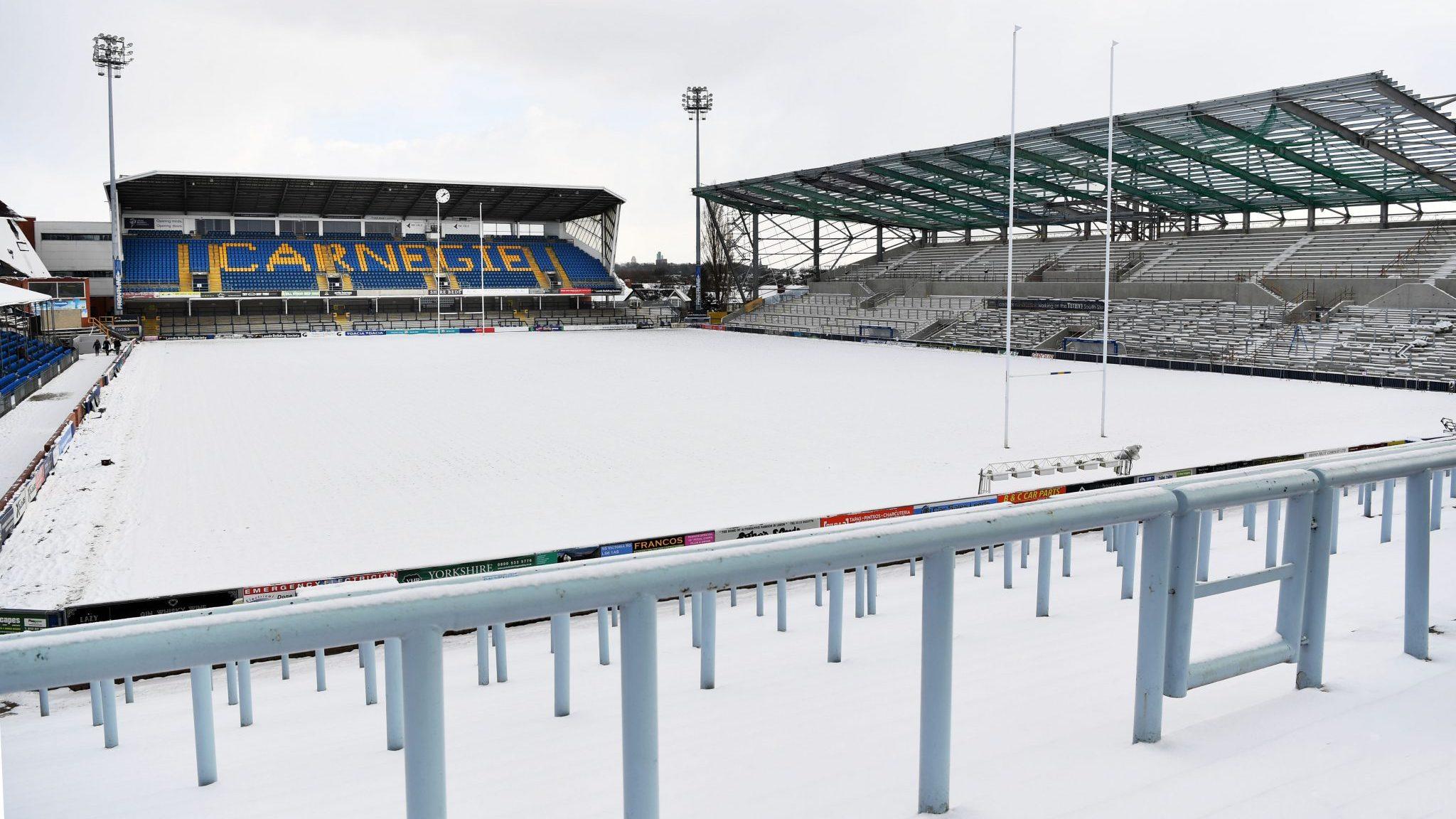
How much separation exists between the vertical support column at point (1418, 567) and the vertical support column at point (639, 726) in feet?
9.13

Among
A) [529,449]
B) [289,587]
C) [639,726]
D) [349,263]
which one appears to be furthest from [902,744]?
[349,263]

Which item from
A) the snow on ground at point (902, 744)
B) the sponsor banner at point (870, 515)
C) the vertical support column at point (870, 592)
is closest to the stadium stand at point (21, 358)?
the sponsor banner at point (870, 515)

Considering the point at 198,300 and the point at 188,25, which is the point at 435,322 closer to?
the point at 198,300

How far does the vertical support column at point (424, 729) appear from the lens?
5.70 feet

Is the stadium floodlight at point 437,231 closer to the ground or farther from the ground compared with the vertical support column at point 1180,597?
farther from the ground

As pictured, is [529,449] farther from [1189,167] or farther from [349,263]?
[349,263]

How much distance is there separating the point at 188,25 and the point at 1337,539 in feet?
198

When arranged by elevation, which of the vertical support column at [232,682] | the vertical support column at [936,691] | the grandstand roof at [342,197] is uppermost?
the grandstand roof at [342,197]

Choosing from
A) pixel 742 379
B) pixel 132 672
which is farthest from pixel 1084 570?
pixel 742 379

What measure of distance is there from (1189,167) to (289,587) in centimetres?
4932

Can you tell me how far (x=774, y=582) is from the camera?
2588 millimetres

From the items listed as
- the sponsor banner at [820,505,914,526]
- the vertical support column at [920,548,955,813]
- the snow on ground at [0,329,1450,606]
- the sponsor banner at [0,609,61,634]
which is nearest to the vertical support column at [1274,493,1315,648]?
the vertical support column at [920,548,955,813]

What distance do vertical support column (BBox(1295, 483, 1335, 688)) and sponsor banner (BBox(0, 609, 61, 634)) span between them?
9.08 m

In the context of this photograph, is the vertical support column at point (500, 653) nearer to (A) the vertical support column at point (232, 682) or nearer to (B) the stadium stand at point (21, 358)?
(A) the vertical support column at point (232, 682)
